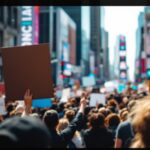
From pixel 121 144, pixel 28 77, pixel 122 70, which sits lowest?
pixel 122 70

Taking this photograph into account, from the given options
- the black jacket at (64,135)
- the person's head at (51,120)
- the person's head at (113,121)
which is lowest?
the person's head at (113,121)

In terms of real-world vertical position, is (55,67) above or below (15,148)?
below

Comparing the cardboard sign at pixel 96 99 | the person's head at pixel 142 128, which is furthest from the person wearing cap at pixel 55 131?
the cardboard sign at pixel 96 99

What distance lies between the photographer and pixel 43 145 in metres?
1.94

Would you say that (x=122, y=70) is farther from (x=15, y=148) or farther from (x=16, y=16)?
(x=15, y=148)

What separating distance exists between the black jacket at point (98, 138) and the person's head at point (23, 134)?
393 centimetres

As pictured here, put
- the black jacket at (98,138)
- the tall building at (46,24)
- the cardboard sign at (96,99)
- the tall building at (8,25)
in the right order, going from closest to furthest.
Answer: the black jacket at (98,138) < the cardboard sign at (96,99) < the tall building at (8,25) < the tall building at (46,24)

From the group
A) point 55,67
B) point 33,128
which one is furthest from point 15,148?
point 55,67

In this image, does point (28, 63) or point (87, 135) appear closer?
point (87, 135)

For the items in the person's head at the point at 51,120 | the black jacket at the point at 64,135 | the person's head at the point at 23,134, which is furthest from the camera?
the person's head at the point at 51,120

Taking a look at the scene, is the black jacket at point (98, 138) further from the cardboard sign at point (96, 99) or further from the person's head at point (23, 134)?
the cardboard sign at point (96, 99)

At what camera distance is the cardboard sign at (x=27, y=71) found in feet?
26.5

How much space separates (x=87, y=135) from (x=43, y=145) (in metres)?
3.98

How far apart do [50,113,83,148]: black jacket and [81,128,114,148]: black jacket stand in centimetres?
26
